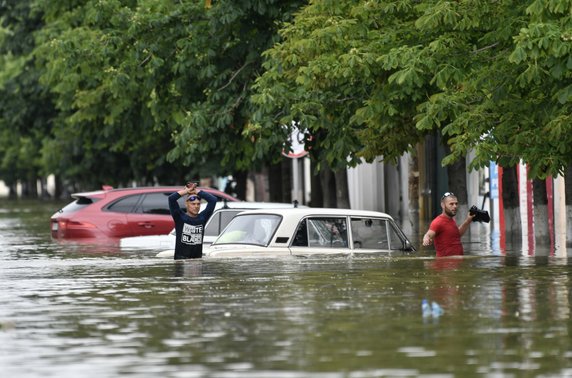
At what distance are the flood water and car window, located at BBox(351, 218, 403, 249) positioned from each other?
0.37m

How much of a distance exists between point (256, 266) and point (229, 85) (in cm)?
1494

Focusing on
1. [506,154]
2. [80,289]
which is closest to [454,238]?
[506,154]

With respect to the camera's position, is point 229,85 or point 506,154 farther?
point 229,85

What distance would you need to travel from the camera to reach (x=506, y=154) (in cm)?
2383

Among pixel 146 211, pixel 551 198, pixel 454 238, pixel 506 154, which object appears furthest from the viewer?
pixel 551 198

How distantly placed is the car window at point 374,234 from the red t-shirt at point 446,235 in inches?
20.3

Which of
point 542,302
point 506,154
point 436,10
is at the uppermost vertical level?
point 436,10

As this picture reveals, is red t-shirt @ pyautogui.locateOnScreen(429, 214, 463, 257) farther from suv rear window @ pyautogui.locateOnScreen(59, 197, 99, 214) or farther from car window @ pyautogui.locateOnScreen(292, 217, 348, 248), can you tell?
suv rear window @ pyautogui.locateOnScreen(59, 197, 99, 214)

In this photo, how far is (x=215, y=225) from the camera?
26562mm

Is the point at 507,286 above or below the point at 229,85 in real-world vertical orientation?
below

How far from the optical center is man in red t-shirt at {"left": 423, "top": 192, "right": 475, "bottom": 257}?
2178 cm

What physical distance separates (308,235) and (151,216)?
13917 mm

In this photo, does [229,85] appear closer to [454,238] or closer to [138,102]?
[138,102]

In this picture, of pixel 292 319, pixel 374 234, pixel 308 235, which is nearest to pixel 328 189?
pixel 374 234
